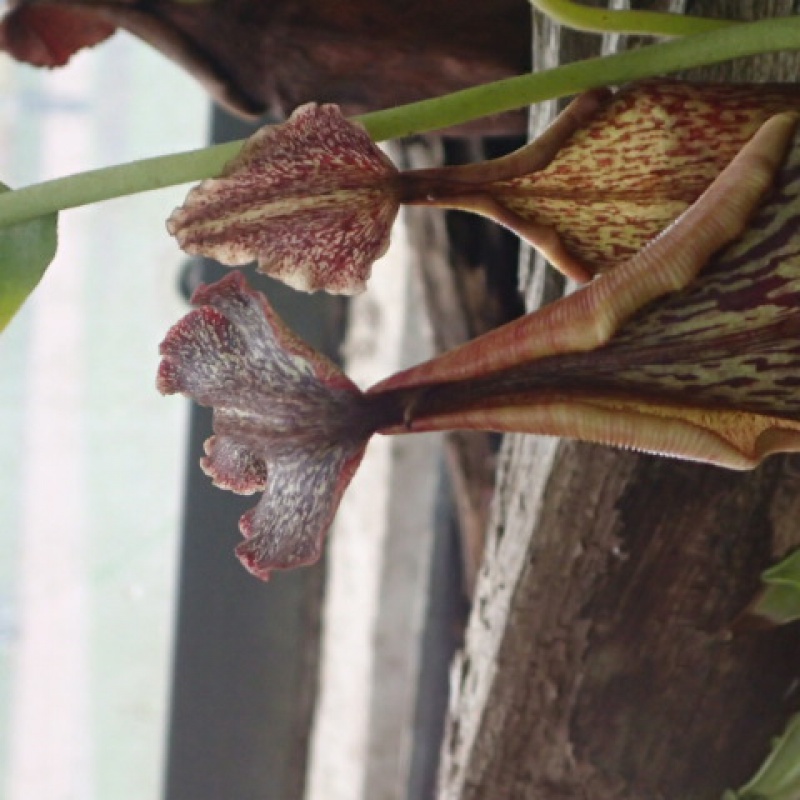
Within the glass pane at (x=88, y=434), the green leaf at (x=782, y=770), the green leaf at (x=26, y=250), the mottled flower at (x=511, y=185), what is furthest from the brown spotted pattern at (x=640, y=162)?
the glass pane at (x=88, y=434)

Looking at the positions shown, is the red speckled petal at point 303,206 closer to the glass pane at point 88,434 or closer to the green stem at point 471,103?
the green stem at point 471,103

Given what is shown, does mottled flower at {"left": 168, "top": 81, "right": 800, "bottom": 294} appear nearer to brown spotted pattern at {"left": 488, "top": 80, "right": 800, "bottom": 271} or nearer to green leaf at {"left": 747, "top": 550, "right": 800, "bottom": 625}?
brown spotted pattern at {"left": 488, "top": 80, "right": 800, "bottom": 271}

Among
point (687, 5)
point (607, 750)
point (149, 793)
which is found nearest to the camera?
point (687, 5)

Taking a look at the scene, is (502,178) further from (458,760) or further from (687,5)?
(458,760)

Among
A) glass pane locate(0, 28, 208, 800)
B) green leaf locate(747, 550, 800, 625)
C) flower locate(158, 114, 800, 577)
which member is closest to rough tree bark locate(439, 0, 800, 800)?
green leaf locate(747, 550, 800, 625)

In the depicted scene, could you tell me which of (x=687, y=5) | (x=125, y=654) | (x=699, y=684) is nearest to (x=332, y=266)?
(x=687, y=5)

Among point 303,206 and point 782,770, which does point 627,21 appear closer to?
point 303,206

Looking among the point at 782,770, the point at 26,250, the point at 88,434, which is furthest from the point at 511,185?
the point at 88,434
